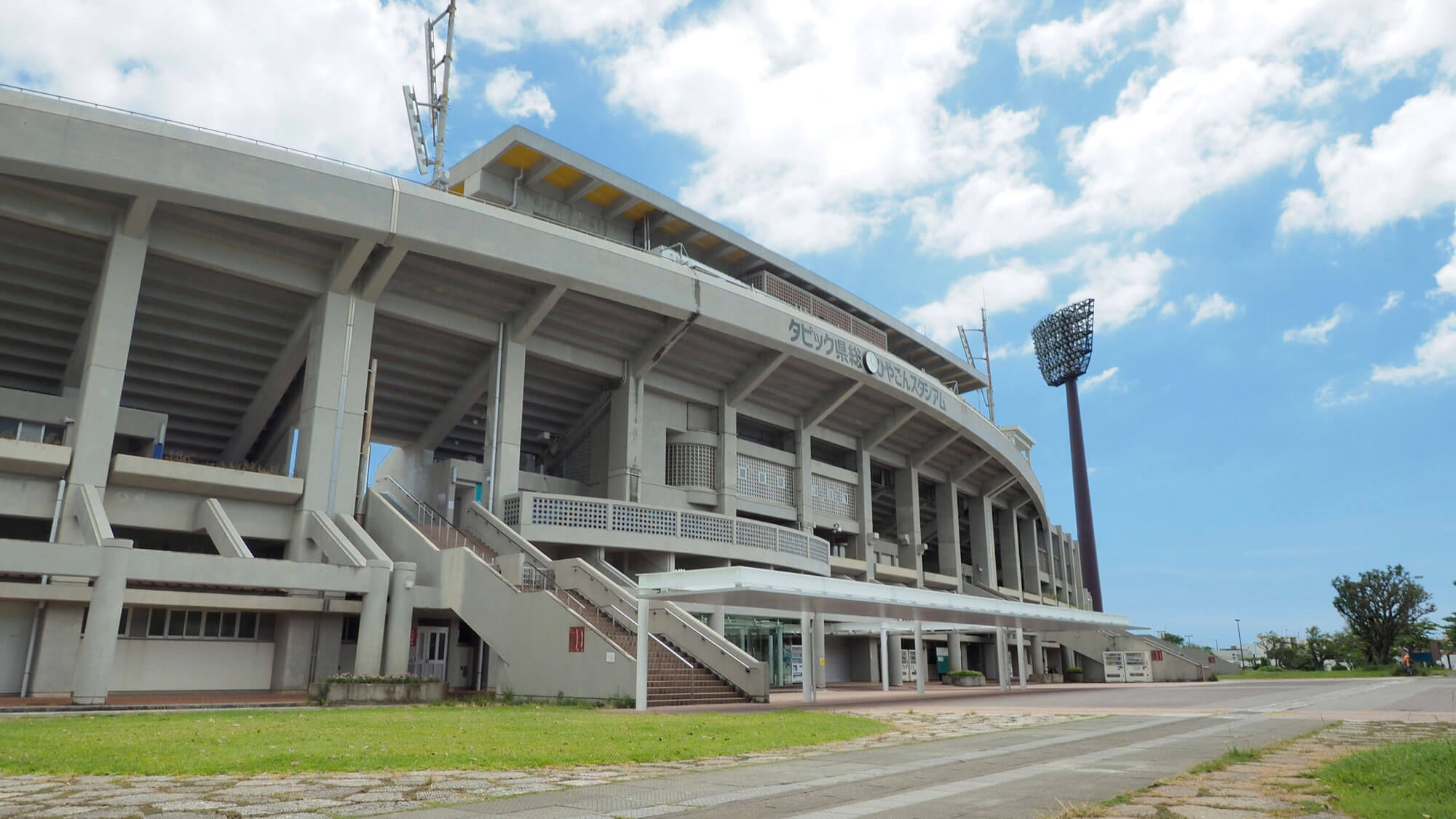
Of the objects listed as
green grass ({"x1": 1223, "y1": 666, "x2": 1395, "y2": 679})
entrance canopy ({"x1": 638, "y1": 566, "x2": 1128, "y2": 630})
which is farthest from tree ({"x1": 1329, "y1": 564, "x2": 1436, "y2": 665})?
entrance canopy ({"x1": 638, "y1": 566, "x2": 1128, "y2": 630})

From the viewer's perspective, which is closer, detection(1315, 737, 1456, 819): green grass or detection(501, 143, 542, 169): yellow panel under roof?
detection(1315, 737, 1456, 819): green grass

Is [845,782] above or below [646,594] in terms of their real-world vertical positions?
below

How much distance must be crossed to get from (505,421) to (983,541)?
127 ft

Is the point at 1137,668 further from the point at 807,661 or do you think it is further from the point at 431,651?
the point at 431,651

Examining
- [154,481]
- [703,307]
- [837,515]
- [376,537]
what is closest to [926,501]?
[837,515]

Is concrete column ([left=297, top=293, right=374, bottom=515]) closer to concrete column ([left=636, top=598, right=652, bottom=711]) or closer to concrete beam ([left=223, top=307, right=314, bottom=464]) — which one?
concrete beam ([left=223, top=307, right=314, bottom=464])

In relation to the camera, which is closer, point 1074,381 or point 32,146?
point 32,146

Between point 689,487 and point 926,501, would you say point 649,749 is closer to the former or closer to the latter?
point 689,487

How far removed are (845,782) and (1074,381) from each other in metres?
82.9

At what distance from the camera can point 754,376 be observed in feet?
127

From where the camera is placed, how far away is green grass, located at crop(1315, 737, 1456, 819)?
6691 millimetres

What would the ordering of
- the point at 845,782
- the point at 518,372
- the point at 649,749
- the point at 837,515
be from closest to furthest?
the point at 845,782
the point at 649,749
the point at 518,372
the point at 837,515

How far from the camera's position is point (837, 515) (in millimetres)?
45750

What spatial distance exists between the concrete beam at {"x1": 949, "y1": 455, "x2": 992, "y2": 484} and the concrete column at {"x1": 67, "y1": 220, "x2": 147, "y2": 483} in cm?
4361
